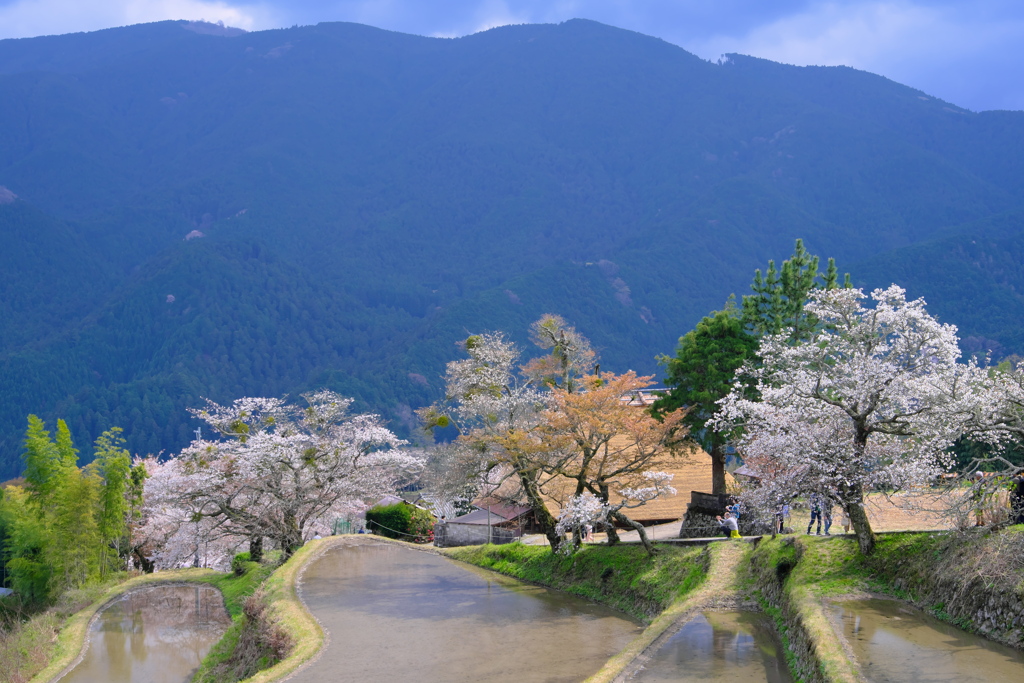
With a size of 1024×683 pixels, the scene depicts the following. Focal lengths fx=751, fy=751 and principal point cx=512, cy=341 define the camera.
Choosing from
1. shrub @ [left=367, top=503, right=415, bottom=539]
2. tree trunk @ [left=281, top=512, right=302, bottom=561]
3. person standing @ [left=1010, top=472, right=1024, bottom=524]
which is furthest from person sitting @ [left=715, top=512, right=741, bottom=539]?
shrub @ [left=367, top=503, right=415, bottom=539]

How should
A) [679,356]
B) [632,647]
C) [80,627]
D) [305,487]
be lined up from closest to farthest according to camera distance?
[632,647] → [80,627] → [679,356] → [305,487]

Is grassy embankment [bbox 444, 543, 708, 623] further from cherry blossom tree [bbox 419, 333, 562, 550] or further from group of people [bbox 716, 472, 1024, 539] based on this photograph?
group of people [bbox 716, 472, 1024, 539]

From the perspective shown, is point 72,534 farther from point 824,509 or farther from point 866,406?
point 866,406

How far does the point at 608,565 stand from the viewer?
22172 mm

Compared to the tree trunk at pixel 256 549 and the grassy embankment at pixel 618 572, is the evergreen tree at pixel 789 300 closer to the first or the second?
the grassy embankment at pixel 618 572

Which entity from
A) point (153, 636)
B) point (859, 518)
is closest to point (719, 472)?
point (859, 518)

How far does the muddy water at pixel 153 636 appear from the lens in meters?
20.9

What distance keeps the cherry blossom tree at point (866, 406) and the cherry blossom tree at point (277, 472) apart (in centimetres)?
1913

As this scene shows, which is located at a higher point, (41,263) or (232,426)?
(41,263)

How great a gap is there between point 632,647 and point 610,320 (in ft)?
418

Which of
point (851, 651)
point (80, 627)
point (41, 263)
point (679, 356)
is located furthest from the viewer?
point (41, 263)

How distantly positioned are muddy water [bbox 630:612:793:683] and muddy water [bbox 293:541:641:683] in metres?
1.72

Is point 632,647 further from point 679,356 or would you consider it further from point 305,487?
point 305,487

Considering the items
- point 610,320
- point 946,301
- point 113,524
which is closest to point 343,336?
point 610,320
